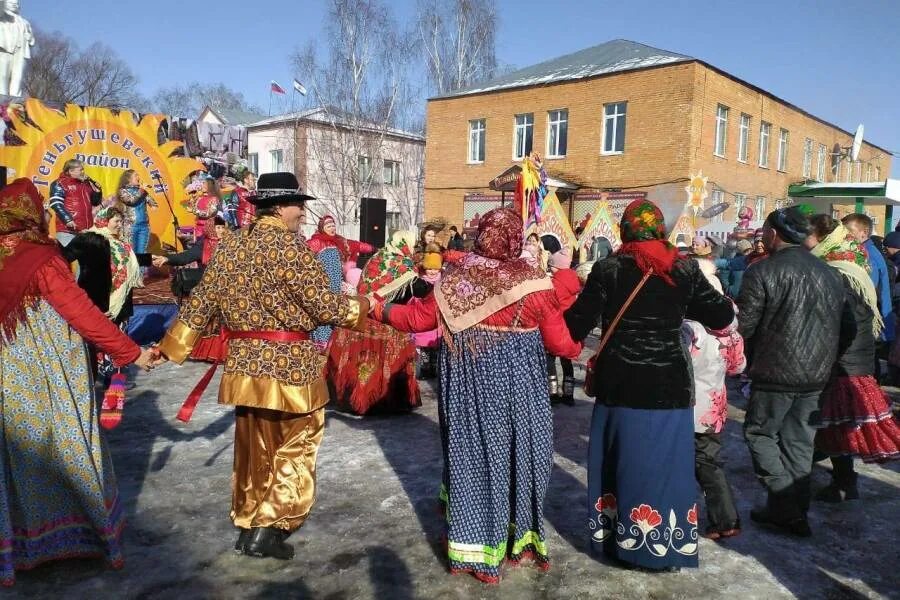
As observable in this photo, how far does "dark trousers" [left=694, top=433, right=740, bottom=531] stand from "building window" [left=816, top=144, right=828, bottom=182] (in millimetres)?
31363

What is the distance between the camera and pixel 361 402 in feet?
18.9

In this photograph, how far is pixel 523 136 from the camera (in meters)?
23.9

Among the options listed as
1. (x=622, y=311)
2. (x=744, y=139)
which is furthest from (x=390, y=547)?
(x=744, y=139)

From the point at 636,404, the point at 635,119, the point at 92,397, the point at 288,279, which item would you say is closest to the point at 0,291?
the point at 92,397

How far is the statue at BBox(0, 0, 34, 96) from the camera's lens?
44.9 feet

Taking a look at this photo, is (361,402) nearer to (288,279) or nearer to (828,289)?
(288,279)

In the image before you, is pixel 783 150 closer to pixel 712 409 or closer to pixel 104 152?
pixel 104 152

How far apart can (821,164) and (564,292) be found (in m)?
32.6

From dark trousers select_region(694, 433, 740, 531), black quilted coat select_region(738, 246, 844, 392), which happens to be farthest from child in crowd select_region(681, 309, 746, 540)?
black quilted coat select_region(738, 246, 844, 392)

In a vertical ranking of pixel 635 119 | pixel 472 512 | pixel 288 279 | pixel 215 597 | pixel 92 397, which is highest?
pixel 635 119

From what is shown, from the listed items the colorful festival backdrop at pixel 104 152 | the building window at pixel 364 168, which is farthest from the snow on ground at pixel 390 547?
the building window at pixel 364 168

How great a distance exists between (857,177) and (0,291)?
41.4m

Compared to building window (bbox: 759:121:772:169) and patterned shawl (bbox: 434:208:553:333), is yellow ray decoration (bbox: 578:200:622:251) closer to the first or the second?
patterned shawl (bbox: 434:208:553:333)

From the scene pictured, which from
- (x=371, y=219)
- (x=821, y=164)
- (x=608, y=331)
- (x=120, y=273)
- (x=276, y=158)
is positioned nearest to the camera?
(x=608, y=331)
